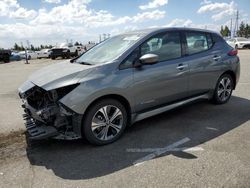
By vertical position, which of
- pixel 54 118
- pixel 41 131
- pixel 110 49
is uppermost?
pixel 110 49

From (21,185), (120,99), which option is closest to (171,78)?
(120,99)

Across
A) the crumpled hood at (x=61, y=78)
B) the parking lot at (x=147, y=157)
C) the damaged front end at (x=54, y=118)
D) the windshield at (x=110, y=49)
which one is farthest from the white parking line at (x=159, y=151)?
the windshield at (x=110, y=49)

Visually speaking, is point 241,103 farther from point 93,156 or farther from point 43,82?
point 43,82

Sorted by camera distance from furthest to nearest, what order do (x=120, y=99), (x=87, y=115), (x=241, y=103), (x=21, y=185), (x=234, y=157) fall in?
(x=241, y=103)
(x=120, y=99)
(x=87, y=115)
(x=234, y=157)
(x=21, y=185)

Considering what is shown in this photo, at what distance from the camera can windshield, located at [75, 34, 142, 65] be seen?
14.4ft

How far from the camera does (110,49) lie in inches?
187

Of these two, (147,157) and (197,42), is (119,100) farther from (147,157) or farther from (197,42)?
(197,42)

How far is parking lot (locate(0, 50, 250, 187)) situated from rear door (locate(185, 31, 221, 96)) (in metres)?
0.63

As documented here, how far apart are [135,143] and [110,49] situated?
1698 millimetres

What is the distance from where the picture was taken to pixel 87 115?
12.7 ft

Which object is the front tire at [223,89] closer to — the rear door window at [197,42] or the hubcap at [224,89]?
the hubcap at [224,89]

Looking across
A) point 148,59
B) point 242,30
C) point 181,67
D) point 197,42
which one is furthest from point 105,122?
point 242,30

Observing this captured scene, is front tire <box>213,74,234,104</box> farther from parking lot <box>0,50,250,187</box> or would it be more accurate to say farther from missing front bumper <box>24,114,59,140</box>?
missing front bumper <box>24,114,59,140</box>

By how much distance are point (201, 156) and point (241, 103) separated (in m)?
3.04
